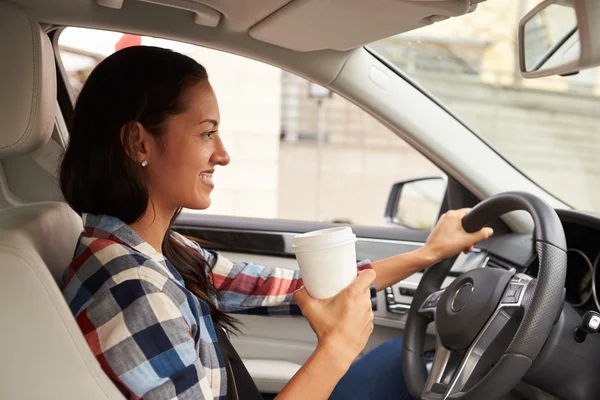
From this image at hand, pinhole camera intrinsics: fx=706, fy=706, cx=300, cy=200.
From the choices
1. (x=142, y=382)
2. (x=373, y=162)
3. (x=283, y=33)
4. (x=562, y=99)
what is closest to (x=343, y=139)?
(x=373, y=162)

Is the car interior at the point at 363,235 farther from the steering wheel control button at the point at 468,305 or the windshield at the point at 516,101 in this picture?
the windshield at the point at 516,101

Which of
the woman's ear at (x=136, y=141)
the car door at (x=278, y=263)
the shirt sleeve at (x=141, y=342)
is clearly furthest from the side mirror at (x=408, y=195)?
the shirt sleeve at (x=141, y=342)

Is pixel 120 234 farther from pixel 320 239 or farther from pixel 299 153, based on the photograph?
pixel 299 153

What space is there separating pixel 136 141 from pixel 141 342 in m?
0.40

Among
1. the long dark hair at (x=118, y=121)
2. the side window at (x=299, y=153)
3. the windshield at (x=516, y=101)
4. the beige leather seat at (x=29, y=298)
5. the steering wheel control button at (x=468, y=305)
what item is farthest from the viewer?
the windshield at (x=516, y=101)

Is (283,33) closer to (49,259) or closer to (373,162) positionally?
(49,259)

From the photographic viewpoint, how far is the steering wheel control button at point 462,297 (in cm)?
148

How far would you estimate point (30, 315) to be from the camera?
1.06 m

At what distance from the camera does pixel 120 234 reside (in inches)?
49.2

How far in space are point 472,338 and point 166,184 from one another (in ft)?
2.23

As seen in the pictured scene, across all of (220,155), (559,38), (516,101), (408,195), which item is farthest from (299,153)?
(220,155)

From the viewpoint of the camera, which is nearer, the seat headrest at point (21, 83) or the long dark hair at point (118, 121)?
the seat headrest at point (21, 83)

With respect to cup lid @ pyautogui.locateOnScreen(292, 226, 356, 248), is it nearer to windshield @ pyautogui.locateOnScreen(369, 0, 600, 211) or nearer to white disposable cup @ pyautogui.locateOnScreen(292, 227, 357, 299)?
white disposable cup @ pyautogui.locateOnScreen(292, 227, 357, 299)

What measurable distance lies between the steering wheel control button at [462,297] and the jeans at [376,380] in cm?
29
